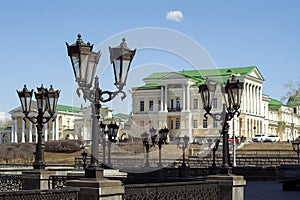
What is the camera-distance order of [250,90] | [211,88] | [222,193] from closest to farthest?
[222,193]
[211,88]
[250,90]

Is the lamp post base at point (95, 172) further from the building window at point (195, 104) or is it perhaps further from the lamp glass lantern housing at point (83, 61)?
the building window at point (195, 104)

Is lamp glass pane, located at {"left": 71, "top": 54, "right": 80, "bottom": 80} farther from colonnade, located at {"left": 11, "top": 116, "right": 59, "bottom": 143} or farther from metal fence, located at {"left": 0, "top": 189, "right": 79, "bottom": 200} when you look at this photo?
colonnade, located at {"left": 11, "top": 116, "right": 59, "bottom": 143}

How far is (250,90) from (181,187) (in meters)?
92.1

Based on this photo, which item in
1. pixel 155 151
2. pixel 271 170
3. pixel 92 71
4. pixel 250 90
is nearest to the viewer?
pixel 92 71

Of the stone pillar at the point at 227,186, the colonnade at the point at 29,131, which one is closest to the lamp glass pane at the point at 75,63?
the stone pillar at the point at 227,186

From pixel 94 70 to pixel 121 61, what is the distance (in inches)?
22.7

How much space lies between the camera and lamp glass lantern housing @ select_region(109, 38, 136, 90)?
34.3ft

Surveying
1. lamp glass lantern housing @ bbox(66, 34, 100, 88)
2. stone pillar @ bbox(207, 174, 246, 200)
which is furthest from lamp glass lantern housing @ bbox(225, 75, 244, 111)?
lamp glass lantern housing @ bbox(66, 34, 100, 88)

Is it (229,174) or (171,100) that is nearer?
(229,174)

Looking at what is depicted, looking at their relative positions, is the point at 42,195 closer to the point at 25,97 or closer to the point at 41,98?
the point at 41,98

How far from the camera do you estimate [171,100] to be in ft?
341

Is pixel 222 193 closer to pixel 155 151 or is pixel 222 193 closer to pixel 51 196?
pixel 51 196

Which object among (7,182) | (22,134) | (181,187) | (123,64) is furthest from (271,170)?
(22,134)

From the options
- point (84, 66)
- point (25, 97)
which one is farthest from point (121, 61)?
point (25, 97)
